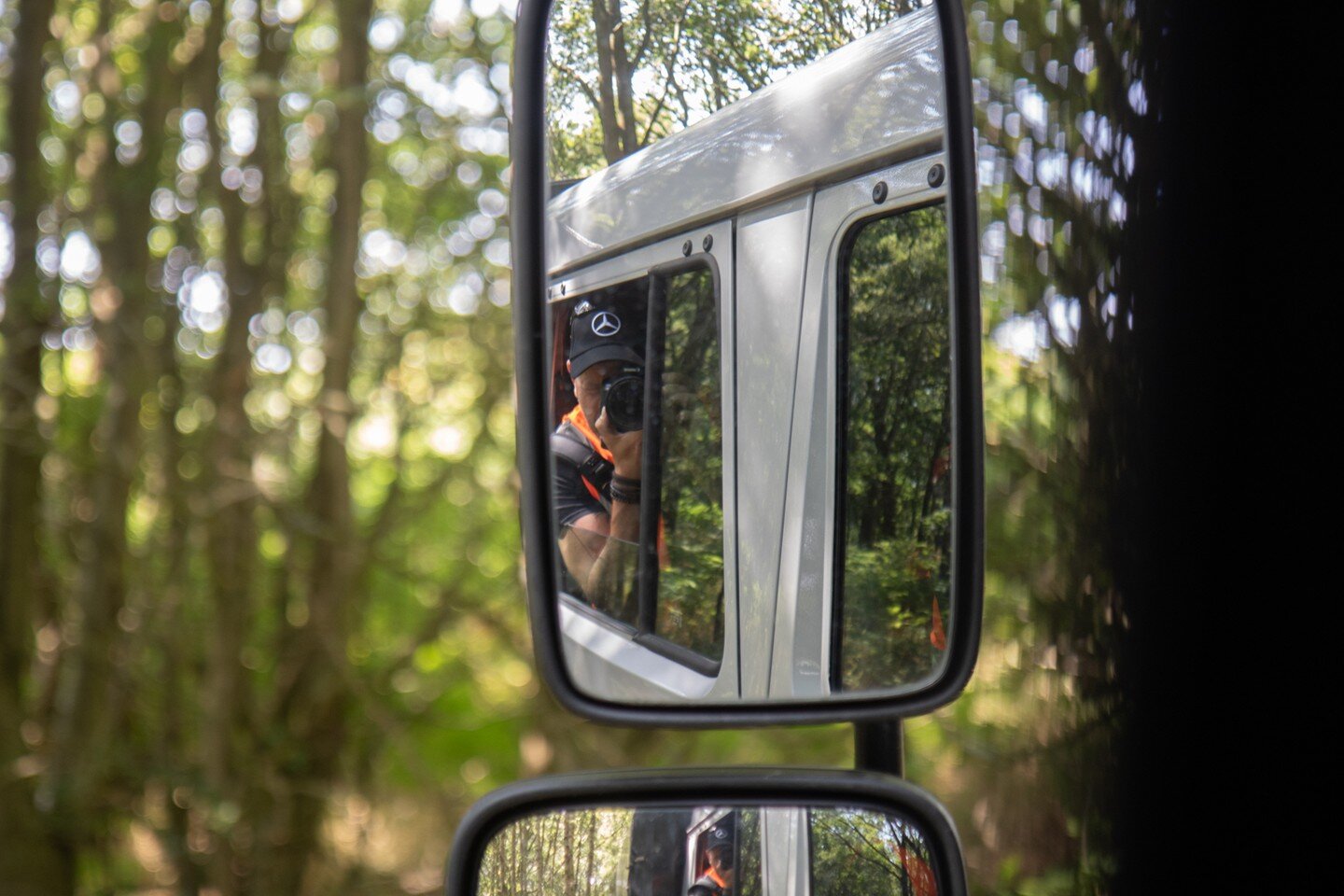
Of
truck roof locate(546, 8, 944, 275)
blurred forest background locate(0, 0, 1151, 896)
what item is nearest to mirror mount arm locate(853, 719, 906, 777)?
truck roof locate(546, 8, 944, 275)

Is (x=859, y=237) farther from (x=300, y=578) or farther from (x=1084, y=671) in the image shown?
(x=300, y=578)

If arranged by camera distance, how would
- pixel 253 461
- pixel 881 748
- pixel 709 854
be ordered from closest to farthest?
pixel 709 854 < pixel 881 748 < pixel 253 461

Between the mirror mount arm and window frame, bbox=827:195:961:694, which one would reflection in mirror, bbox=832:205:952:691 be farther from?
the mirror mount arm

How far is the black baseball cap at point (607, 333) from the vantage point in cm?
112

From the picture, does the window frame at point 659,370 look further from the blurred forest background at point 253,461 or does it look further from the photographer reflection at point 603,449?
the blurred forest background at point 253,461

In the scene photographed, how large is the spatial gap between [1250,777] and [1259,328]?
428 millimetres

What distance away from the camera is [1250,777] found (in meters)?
1.13

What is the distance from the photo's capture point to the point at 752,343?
112 centimetres

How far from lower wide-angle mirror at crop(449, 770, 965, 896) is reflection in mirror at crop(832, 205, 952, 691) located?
0.41 ft

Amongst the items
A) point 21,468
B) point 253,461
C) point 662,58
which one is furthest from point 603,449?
point 21,468

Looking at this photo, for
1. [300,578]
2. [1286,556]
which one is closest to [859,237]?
[1286,556]

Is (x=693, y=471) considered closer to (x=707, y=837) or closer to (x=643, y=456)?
(x=643, y=456)

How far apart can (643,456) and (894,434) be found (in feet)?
→ 0.78

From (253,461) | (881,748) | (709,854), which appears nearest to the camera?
(709,854)
